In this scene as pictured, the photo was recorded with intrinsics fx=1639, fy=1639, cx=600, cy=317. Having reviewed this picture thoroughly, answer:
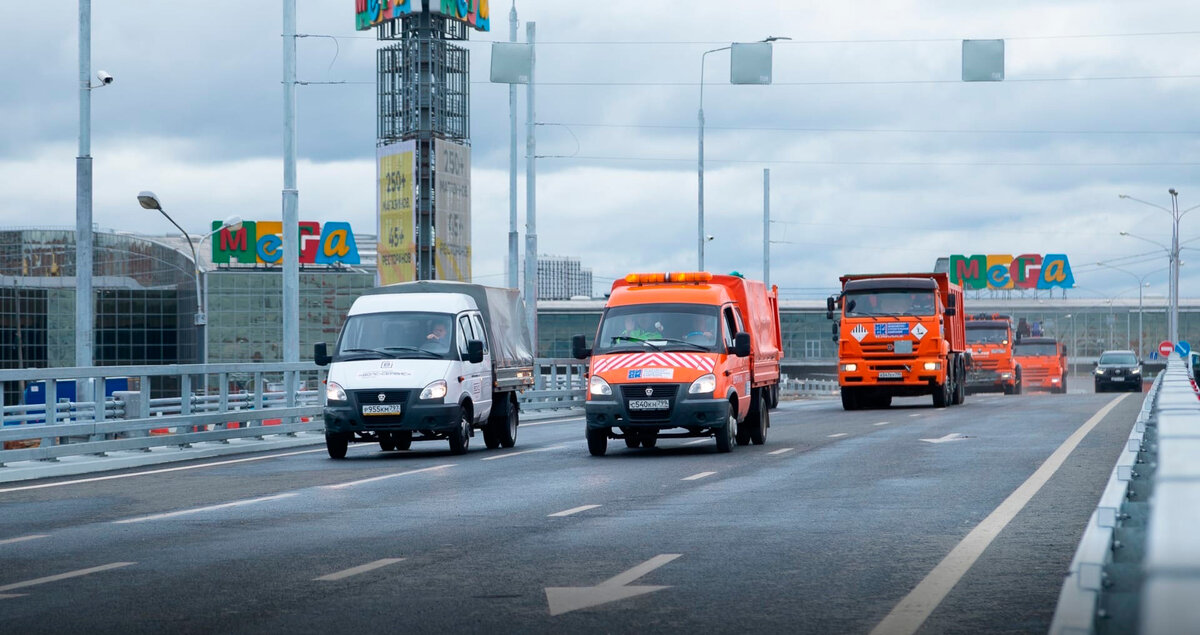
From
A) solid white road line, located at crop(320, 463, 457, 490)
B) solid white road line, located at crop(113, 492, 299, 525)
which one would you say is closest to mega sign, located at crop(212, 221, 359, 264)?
solid white road line, located at crop(320, 463, 457, 490)

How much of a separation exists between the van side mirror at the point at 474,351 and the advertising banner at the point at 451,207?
10333cm

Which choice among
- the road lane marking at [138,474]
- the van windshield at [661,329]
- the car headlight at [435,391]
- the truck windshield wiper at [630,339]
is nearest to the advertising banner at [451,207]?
the road lane marking at [138,474]

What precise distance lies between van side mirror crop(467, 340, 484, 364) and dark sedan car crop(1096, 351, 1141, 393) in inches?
1739

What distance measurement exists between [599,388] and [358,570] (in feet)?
38.8

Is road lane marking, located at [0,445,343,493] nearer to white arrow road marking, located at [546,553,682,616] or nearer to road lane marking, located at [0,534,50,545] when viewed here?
road lane marking, located at [0,534,50,545]

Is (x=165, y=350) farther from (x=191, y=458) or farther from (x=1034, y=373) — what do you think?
(x=191, y=458)

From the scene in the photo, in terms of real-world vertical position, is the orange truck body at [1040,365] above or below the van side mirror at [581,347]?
below

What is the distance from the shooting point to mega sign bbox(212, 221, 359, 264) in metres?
115

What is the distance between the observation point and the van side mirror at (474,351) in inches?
899

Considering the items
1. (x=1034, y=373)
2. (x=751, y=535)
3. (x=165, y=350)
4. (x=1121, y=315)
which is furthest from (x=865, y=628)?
(x=1121, y=315)

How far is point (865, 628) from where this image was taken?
739 centimetres

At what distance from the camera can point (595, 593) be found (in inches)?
342

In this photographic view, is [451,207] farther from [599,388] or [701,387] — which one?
[701,387]

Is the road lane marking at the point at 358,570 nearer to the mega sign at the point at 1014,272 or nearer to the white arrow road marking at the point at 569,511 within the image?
the white arrow road marking at the point at 569,511
